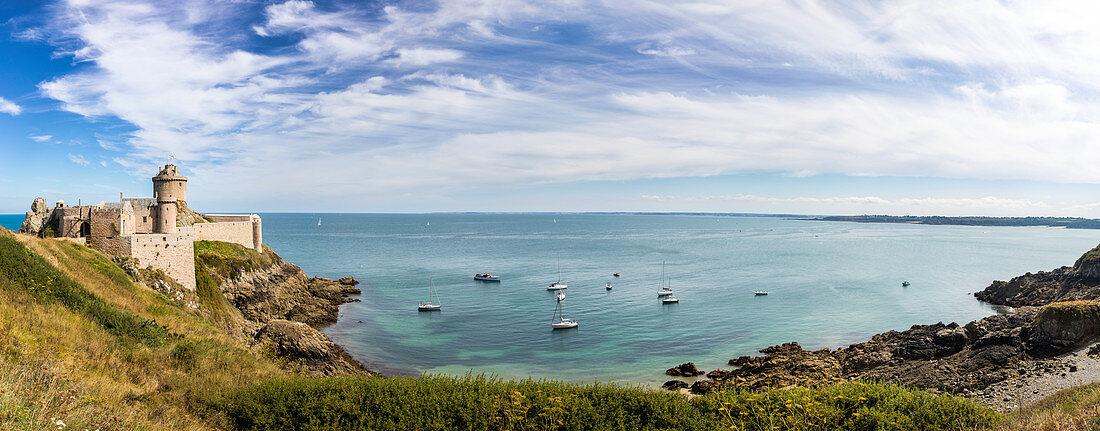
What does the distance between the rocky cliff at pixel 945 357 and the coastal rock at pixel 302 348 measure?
17.4 m

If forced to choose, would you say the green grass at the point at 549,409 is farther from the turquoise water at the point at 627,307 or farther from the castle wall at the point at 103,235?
the castle wall at the point at 103,235

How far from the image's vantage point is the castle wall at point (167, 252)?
27.6 metres

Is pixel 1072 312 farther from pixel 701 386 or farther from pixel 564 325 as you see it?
pixel 564 325

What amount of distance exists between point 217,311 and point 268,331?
23.1ft

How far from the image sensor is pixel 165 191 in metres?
37.7

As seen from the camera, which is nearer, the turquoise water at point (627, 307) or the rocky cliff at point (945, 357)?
the rocky cliff at point (945, 357)

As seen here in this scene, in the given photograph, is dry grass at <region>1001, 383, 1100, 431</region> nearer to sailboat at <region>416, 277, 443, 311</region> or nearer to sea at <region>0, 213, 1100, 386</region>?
sea at <region>0, 213, 1100, 386</region>

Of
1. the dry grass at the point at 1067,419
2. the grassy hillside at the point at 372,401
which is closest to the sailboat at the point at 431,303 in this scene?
the grassy hillside at the point at 372,401

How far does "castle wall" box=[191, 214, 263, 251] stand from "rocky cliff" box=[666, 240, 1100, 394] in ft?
121

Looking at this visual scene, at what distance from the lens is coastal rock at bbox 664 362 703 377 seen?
29.2m

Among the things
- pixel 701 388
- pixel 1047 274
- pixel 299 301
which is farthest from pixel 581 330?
pixel 1047 274

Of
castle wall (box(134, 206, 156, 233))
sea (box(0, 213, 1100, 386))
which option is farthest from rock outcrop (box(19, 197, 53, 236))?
sea (box(0, 213, 1100, 386))

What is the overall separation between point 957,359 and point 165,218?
49.4m

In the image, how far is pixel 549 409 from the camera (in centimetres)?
1033
